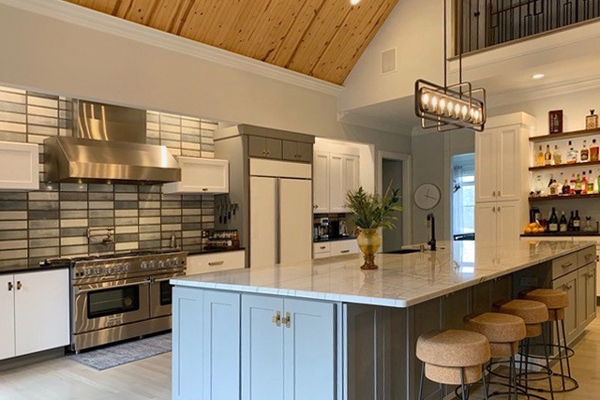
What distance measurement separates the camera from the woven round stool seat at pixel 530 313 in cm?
316

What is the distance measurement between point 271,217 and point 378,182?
101 inches

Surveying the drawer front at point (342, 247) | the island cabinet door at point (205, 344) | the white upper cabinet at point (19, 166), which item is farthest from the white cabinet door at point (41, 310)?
the drawer front at point (342, 247)

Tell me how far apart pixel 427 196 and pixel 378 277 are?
6289 mm

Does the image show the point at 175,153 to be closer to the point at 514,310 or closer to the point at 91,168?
the point at 91,168

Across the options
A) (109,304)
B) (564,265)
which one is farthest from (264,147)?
(564,265)

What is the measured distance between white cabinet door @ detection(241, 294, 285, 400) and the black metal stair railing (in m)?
4.79

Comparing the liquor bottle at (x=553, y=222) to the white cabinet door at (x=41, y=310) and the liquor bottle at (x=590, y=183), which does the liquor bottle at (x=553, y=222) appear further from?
the white cabinet door at (x=41, y=310)

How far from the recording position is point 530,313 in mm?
3158

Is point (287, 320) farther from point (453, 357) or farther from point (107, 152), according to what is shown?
point (107, 152)

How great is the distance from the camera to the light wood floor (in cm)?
338

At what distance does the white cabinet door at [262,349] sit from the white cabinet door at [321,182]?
4.74 meters

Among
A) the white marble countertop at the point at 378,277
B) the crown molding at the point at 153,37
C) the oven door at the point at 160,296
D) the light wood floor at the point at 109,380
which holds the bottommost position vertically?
the light wood floor at the point at 109,380

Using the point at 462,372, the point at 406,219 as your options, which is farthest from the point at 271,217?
the point at 462,372

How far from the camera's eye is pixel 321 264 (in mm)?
3352
